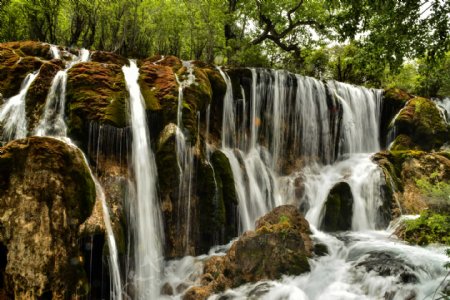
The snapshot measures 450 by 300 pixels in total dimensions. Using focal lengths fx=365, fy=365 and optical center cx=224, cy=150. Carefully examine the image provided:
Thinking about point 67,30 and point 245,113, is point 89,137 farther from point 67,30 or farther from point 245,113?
point 67,30

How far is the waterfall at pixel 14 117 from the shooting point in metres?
8.19

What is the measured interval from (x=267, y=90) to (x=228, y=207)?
5.63 metres

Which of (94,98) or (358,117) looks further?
(358,117)

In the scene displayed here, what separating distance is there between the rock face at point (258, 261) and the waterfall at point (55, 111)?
4.67 meters

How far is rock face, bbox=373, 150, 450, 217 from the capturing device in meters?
12.1

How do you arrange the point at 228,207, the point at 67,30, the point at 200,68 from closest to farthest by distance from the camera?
the point at 228,207, the point at 200,68, the point at 67,30

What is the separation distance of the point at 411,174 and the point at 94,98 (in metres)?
10.8

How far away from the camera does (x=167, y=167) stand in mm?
9203

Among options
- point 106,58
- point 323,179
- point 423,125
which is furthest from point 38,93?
point 423,125

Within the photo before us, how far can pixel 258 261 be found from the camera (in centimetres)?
799

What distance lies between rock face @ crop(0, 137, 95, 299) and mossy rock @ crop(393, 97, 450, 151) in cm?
1407

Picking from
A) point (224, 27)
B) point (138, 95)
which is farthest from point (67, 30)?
point (138, 95)

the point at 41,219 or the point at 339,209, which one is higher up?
the point at 41,219

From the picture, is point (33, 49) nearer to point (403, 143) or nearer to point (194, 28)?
point (194, 28)
